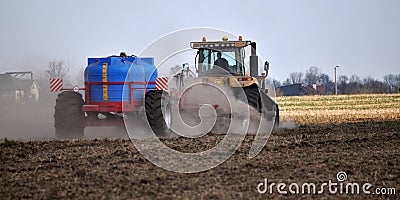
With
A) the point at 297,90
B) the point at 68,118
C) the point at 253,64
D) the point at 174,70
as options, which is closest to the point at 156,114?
the point at 174,70

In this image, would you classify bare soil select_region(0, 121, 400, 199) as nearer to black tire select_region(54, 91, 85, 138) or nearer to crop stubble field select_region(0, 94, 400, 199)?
crop stubble field select_region(0, 94, 400, 199)

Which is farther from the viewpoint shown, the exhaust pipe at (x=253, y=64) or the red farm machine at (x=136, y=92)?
the exhaust pipe at (x=253, y=64)

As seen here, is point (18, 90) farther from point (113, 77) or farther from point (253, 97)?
point (253, 97)

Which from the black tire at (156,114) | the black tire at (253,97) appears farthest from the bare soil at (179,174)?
the black tire at (253,97)

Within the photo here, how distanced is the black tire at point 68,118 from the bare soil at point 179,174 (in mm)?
1721

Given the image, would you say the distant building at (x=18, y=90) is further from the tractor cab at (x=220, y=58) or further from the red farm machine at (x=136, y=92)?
the red farm machine at (x=136, y=92)

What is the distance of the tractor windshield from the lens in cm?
1677

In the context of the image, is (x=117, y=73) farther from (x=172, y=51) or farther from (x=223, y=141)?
(x=223, y=141)

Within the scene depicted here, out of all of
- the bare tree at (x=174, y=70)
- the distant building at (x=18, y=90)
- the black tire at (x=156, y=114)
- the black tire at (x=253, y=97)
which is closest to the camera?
the black tire at (x=156, y=114)

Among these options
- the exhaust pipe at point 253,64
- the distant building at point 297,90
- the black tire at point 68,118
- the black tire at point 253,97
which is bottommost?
the black tire at point 68,118

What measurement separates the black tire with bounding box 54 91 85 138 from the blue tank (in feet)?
1.85

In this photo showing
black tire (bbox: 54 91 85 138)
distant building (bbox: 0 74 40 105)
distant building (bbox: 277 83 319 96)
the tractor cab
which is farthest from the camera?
distant building (bbox: 277 83 319 96)

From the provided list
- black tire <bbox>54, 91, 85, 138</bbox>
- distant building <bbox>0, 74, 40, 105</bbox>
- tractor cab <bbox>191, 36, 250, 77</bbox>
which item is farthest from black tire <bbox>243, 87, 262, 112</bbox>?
distant building <bbox>0, 74, 40, 105</bbox>

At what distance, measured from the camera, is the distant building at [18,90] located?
4294 cm
